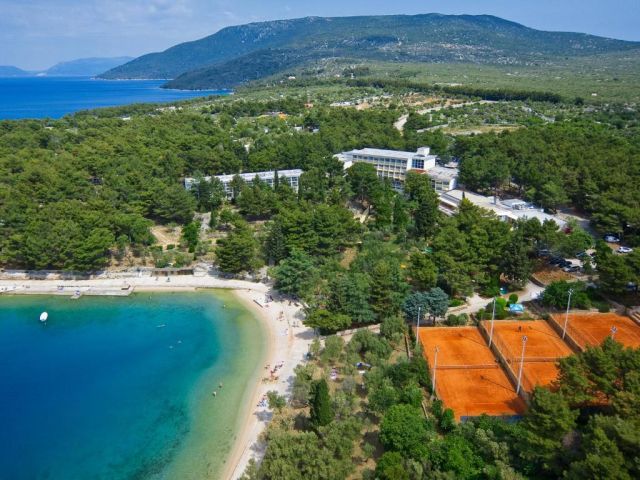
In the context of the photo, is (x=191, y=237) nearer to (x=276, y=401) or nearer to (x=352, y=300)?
(x=352, y=300)

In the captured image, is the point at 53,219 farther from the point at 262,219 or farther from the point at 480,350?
the point at 480,350

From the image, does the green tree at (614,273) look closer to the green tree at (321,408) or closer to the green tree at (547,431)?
the green tree at (547,431)

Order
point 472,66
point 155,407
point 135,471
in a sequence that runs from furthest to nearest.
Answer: point 472,66 → point 155,407 → point 135,471

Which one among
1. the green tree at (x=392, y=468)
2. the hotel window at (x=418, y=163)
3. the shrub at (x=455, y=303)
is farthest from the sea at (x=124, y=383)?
the hotel window at (x=418, y=163)

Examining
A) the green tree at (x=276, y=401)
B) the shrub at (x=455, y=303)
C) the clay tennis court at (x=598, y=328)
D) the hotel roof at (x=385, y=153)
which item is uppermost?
the hotel roof at (x=385, y=153)

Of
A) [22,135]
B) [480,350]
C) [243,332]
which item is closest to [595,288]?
[480,350]

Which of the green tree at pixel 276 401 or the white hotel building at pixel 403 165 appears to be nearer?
the green tree at pixel 276 401

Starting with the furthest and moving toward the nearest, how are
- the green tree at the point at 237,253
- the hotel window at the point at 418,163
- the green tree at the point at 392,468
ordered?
the hotel window at the point at 418,163, the green tree at the point at 237,253, the green tree at the point at 392,468
